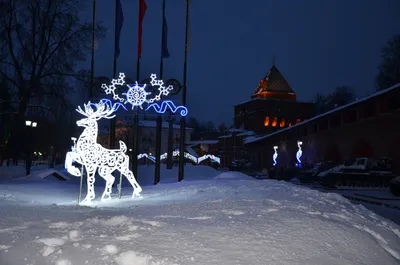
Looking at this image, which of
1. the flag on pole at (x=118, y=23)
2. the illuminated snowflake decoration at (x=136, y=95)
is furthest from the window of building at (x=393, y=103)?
the flag on pole at (x=118, y=23)

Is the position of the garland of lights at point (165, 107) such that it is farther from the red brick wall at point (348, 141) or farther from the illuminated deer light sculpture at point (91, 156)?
the red brick wall at point (348, 141)

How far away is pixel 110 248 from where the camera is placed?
5961mm

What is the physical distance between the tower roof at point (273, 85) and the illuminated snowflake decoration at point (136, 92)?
78.4 meters

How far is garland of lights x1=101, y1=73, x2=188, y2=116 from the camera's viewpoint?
21312mm

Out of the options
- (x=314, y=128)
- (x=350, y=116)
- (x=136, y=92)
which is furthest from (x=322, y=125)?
(x=136, y=92)

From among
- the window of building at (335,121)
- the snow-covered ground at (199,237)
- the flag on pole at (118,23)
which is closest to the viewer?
the snow-covered ground at (199,237)

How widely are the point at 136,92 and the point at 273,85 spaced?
81492 mm

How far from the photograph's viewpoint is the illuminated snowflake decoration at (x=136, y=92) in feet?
69.9

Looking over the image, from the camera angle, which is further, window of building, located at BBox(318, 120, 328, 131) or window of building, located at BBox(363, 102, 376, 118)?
window of building, located at BBox(318, 120, 328, 131)

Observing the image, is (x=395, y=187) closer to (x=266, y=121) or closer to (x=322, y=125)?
(x=322, y=125)

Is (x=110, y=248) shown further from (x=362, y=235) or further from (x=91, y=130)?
(x=91, y=130)

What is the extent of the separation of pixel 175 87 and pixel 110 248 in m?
16.6

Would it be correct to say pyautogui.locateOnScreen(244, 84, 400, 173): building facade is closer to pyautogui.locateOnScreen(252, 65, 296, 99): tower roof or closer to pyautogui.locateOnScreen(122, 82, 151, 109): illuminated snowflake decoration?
pyautogui.locateOnScreen(122, 82, 151, 109): illuminated snowflake decoration

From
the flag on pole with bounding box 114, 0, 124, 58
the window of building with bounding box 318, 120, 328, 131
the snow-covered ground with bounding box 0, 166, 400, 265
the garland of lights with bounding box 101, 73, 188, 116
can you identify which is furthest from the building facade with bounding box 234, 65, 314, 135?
the snow-covered ground with bounding box 0, 166, 400, 265
